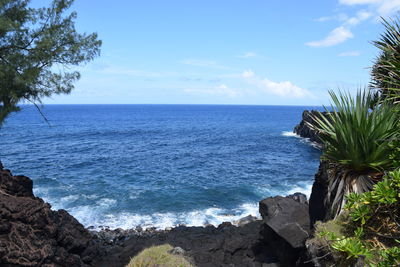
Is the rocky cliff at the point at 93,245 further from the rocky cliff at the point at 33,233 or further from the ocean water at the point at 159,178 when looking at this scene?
the ocean water at the point at 159,178

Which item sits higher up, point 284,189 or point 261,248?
point 261,248

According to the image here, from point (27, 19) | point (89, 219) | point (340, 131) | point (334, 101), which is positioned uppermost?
point (27, 19)

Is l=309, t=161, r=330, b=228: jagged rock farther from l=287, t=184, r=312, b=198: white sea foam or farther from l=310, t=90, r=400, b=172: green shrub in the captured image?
l=287, t=184, r=312, b=198: white sea foam

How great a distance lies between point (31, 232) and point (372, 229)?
10.5m

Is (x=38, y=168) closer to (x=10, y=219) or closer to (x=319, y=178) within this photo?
(x=10, y=219)

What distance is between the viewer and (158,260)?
11.4 m

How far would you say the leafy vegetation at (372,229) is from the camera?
5.30 metres

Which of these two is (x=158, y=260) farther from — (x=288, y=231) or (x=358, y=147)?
(x=358, y=147)

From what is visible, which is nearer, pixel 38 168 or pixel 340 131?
pixel 340 131

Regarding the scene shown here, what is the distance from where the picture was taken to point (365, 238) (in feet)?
18.9

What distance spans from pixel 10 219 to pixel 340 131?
10.6m

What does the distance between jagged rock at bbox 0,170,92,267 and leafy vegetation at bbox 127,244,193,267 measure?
8.77 ft

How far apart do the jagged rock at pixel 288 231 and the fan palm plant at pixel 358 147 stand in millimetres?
3300

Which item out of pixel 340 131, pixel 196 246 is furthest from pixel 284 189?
pixel 340 131
